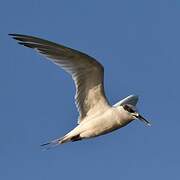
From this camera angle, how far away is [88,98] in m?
19.5

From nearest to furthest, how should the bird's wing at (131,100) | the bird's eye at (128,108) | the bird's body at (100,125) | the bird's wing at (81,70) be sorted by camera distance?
the bird's wing at (81,70) < the bird's body at (100,125) < the bird's eye at (128,108) < the bird's wing at (131,100)

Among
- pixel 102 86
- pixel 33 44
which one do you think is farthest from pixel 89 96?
pixel 33 44

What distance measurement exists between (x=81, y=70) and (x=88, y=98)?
895mm

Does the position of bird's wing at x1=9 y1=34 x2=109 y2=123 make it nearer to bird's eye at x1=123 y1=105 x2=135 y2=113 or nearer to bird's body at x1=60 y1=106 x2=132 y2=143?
bird's body at x1=60 y1=106 x2=132 y2=143

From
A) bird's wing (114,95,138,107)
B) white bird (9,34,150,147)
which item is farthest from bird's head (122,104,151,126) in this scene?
bird's wing (114,95,138,107)

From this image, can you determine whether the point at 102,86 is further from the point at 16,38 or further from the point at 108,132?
the point at 16,38

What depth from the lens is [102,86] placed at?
19.3 m

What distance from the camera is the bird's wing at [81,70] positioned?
18152 millimetres

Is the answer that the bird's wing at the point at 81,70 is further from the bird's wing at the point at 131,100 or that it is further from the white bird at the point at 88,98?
the bird's wing at the point at 131,100

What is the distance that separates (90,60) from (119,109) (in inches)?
60.2

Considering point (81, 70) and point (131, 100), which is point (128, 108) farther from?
point (131, 100)

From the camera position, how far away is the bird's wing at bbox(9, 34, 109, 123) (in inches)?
715

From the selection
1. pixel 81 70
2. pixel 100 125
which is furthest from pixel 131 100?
pixel 81 70

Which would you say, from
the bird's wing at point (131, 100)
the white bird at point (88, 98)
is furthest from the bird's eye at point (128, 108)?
the bird's wing at point (131, 100)
